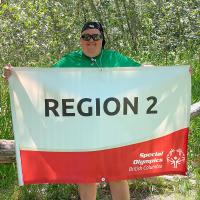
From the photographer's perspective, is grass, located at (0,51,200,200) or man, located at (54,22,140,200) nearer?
man, located at (54,22,140,200)

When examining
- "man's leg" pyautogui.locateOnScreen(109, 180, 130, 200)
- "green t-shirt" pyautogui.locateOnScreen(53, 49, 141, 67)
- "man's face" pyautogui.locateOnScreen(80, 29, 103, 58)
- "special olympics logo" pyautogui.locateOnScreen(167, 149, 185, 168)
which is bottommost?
"man's leg" pyautogui.locateOnScreen(109, 180, 130, 200)

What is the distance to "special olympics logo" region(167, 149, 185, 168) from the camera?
13.6 feet

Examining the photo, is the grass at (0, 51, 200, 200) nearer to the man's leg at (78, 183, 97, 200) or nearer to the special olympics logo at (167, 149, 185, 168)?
the special olympics logo at (167, 149, 185, 168)

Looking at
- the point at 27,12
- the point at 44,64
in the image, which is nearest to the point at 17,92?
the point at 44,64

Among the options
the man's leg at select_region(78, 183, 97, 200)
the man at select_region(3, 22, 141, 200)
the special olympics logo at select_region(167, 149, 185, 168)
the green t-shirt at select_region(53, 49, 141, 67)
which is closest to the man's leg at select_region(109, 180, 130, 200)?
the man at select_region(3, 22, 141, 200)

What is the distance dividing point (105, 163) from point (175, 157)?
628 millimetres

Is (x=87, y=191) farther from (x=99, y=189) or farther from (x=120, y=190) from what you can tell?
(x=99, y=189)

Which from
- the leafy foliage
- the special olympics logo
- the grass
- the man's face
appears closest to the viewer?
the man's face

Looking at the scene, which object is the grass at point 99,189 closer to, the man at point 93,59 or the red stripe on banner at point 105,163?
the red stripe on banner at point 105,163

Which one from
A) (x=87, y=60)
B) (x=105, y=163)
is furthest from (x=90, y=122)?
(x=87, y=60)

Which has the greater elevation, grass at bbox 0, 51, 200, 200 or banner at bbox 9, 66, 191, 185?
banner at bbox 9, 66, 191, 185

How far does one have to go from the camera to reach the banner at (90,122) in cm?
395

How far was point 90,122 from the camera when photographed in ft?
13.1

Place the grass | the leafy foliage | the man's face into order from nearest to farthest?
the man's face → the grass → the leafy foliage
